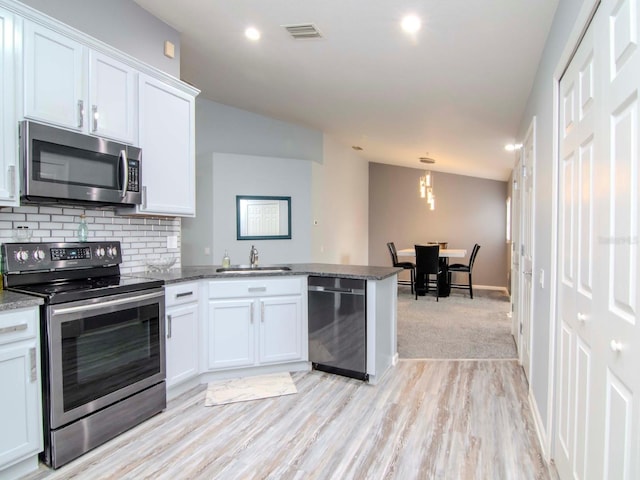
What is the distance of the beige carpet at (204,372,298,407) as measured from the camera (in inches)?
114

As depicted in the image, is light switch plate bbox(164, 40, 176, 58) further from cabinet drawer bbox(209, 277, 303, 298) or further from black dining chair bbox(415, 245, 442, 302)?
black dining chair bbox(415, 245, 442, 302)

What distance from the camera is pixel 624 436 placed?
1.09m

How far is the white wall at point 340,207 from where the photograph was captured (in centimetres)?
651

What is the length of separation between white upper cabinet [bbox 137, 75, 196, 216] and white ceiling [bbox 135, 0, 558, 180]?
28.8 inches

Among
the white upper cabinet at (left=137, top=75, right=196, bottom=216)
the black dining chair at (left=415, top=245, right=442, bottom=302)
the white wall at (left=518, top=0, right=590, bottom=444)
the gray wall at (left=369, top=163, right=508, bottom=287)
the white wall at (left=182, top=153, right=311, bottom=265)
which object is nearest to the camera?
the white wall at (left=518, top=0, right=590, bottom=444)

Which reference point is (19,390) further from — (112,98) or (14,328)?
(112,98)

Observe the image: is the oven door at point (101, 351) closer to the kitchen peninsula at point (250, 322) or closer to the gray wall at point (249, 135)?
the kitchen peninsula at point (250, 322)

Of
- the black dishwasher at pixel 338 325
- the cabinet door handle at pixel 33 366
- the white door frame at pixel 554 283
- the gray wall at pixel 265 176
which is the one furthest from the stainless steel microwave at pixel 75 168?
the gray wall at pixel 265 176

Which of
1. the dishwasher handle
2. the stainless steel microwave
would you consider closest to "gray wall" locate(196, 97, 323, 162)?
the stainless steel microwave

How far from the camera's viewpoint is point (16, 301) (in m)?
1.88

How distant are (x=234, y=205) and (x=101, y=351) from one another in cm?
359

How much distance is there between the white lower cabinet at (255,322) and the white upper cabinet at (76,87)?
1.41 meters

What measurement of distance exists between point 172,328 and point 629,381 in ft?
8.58

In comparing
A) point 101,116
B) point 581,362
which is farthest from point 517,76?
point 101,116
